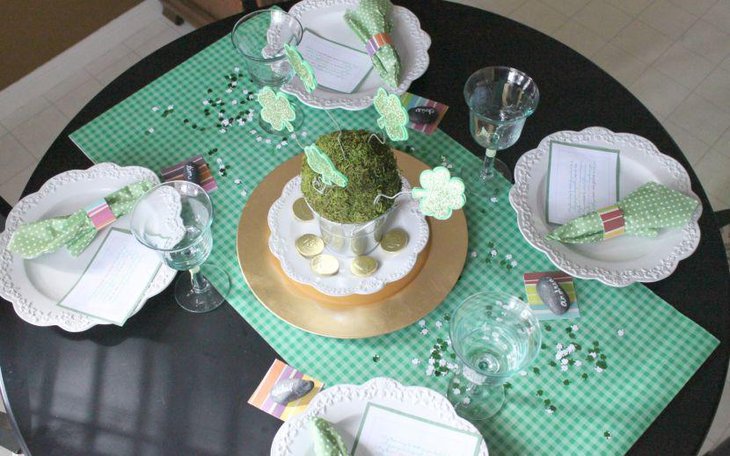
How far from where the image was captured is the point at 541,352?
4.48 feet

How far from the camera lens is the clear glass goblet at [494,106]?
150 centimetres

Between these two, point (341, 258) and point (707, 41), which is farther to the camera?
point (707, 41)

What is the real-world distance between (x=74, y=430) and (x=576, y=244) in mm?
1098

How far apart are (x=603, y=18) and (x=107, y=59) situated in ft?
7.52

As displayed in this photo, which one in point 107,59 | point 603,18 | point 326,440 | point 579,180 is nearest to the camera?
point 326,440

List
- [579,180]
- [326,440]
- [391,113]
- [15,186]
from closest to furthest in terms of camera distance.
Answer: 1. [326,440]
2. [391,113]
3. [579,180]
4. [15,186]

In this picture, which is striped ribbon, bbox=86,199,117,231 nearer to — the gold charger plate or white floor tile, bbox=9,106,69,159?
the gold charger plate

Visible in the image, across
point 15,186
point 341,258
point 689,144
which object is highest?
point 341,258

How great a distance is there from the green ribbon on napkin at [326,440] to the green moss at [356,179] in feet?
1.27

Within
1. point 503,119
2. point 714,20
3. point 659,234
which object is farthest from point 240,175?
point 714,20

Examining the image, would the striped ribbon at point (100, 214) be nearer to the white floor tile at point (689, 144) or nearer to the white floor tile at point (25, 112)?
the white floor tile at point (25, 112)

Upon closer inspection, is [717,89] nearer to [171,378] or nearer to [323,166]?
[323,166]

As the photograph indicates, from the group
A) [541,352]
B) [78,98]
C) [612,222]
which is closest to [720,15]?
[612,222]

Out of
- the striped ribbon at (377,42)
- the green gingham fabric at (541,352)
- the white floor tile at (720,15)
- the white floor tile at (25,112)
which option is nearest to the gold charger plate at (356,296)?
the green gingham fabric at (541,352)
